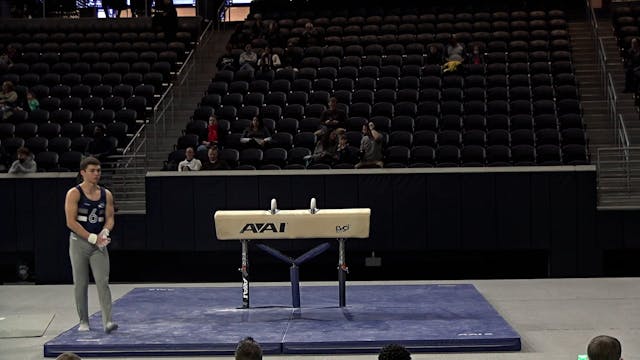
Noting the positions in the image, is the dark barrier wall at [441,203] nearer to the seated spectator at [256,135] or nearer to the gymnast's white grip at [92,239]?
the seated spectator at [256,135]

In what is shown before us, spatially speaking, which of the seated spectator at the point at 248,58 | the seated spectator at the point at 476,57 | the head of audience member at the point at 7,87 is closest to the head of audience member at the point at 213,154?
the seated spectator at the point at 248,58

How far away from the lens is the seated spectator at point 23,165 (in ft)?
49.8

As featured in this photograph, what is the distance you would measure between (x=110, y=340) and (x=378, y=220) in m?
6.21

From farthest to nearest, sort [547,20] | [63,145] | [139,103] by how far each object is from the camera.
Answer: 1. [547,20]
2. [139,103]
3. [63,145]

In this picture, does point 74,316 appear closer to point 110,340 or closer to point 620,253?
point 110,340

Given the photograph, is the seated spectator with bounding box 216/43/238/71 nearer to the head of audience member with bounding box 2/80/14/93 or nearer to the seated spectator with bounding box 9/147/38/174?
the head of audience member with bounding box 2/80/14/93

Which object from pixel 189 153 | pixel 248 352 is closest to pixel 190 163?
pixel 189 153

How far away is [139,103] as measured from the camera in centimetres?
1902

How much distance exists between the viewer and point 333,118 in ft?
54.7

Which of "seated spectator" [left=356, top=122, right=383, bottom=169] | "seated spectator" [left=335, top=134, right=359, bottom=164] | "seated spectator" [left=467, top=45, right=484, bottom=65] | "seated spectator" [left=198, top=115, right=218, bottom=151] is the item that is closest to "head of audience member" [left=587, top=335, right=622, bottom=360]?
"seated spectator" [left=356, top=122, right=383, bottom=169]

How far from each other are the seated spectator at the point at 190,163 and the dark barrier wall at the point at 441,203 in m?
0.47

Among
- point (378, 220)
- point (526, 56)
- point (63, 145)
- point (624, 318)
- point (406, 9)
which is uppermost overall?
A: point (406, 9)

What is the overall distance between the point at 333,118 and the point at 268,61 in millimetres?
3735

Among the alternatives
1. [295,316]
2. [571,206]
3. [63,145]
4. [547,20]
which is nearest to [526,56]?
[547,20]
